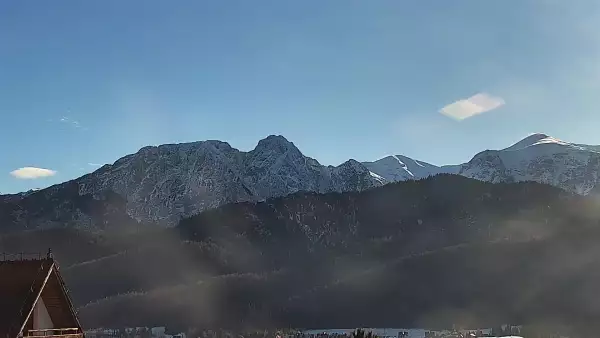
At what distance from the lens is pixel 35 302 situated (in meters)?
29.1

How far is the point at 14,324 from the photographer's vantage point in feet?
93.0

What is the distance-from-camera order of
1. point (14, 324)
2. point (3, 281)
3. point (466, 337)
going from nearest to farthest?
point (14, 324) → point (3, 281) → point (466, 337)

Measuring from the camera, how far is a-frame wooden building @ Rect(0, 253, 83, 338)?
2866 centimetres

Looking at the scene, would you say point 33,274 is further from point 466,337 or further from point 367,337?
point 466,337

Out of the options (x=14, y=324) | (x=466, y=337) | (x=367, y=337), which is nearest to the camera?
(x=14, y=324)

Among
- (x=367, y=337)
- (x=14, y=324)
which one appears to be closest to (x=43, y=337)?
(x=14, y=324)

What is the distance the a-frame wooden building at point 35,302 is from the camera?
28.7 meters

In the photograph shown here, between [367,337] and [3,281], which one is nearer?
[3,281]

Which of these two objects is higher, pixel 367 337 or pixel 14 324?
pixel 14 324

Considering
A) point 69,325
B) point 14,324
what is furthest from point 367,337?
point 14,324

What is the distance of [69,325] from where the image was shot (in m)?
31.0

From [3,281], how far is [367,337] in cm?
1827

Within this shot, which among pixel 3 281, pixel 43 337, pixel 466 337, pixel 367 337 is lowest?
pixel 466 337

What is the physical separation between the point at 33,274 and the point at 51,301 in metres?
1.52
